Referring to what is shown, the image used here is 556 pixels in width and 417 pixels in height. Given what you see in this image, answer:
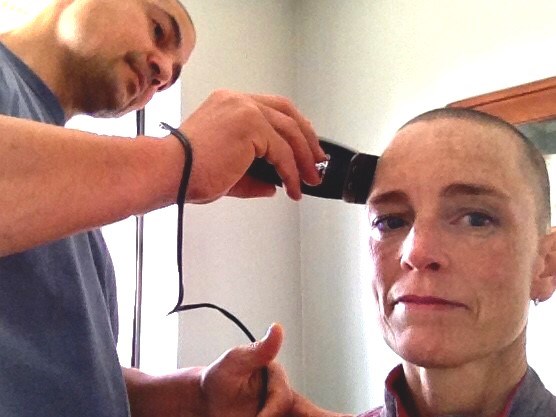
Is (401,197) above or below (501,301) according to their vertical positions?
above

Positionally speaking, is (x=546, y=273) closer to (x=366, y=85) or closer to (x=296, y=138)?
(x=296, y=138)

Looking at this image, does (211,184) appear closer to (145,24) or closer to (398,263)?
(398,263)

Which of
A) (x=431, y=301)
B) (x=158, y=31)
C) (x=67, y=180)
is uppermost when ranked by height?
(x=158, y=31)

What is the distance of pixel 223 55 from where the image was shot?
191 cm

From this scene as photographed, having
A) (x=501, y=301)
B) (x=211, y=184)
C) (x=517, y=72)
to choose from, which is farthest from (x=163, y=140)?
(x=517, y=72)

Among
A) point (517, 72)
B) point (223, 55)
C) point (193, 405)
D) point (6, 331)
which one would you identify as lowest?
point (193, 405)

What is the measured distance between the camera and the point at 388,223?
2.71 feet

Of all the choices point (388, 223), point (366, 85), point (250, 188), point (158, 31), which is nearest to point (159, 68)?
point (158, 31)

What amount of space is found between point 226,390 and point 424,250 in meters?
0.32

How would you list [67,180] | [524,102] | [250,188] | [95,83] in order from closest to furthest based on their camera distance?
[67,180], [250,188], [95,83], [524,102]

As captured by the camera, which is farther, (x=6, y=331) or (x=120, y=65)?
(x=120, y=65)

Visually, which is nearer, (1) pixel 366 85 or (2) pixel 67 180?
(2) pixel 67 180

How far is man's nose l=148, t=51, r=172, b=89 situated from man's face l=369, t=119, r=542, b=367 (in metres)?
0.44

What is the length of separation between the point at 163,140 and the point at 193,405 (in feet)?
1.40
